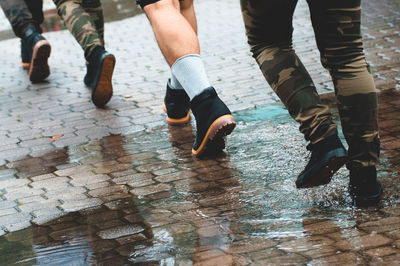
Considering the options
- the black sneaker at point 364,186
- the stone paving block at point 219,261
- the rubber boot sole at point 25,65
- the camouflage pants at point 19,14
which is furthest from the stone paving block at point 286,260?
the rubber boot sole at point 25,65

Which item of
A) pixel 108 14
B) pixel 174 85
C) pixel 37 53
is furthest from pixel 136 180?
pixel 108 14

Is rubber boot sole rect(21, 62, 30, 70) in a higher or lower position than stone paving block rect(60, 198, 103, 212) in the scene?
lower

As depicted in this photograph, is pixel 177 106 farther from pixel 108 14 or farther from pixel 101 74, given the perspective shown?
pixel 108 14

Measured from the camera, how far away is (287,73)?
3.13 meters

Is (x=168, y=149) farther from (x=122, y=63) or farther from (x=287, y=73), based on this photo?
(x=122, y=63)

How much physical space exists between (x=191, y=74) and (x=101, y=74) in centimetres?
166

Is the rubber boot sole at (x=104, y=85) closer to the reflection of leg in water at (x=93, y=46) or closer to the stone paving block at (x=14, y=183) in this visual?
the reflection of leg in water at (x=93, y=46)

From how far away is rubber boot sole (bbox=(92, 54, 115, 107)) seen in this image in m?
5.28

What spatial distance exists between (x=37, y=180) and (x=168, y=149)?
2.75 feet

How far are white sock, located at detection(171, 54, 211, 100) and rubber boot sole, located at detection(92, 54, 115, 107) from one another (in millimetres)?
1560

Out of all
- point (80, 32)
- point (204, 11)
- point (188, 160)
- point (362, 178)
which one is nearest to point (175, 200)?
point (188, 160)

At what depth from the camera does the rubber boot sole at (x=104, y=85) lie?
5.28 meters

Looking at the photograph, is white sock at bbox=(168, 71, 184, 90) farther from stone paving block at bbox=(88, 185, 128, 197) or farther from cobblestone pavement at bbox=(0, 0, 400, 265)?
stone paving block at bbox=(88, 185, 128, 197)

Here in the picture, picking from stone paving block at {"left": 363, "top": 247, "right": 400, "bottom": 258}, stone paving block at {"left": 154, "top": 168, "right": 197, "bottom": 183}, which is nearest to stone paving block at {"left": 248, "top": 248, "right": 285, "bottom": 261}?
stone paving block at {"left": 363, "top": 247, "right": 400, "bottom": 258}
